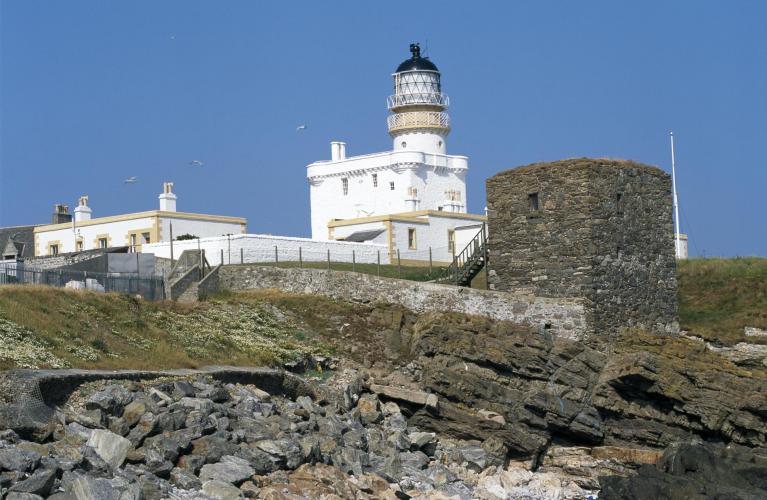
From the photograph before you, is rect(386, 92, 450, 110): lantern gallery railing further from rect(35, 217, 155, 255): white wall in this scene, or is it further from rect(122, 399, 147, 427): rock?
rect(122, 399, 147, 427): rock

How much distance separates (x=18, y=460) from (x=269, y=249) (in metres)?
29.4

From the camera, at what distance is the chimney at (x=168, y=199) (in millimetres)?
59159

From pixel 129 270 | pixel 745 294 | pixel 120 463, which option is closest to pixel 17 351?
pixel 120 463

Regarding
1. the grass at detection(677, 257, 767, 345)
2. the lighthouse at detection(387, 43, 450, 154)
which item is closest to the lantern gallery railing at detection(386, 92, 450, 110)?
the lighthouse at detection(387, 43, 450, 154)

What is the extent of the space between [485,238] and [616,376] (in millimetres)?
8572

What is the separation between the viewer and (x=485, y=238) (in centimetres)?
4069

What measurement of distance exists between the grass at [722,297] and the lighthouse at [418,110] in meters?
24.1

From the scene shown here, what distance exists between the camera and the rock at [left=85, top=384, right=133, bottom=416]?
25062 millimetres

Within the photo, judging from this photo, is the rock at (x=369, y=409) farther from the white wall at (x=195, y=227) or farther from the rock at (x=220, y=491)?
the white wall at (x=195, y=227)

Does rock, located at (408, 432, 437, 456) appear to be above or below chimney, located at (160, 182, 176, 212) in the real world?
below

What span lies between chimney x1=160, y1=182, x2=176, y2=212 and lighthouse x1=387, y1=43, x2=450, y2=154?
12883 millimetres

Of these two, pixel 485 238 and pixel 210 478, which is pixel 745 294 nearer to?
pixel 485 238

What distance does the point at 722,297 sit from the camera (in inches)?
1608

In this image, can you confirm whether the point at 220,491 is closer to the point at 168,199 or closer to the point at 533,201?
the point at 533,201
